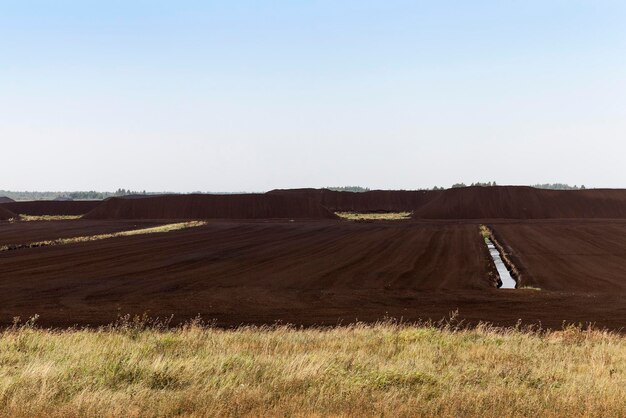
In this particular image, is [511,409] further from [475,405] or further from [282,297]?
[282,297]

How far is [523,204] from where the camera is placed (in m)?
103

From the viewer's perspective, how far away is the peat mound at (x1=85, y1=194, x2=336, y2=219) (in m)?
103

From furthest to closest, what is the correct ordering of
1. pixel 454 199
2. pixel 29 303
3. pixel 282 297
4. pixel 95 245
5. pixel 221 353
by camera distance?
pixel 454 199 < pixel 95 245 < pixel 282 297 < pixel 29 303 < pixel 221 353

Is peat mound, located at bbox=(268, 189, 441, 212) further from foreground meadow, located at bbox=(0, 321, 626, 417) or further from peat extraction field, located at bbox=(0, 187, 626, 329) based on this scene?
foreground meadow, located at bbox=(0, 321, 626, 417)

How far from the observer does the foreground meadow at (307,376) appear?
7293 millimetres

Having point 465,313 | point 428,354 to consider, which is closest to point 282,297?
point 465,313

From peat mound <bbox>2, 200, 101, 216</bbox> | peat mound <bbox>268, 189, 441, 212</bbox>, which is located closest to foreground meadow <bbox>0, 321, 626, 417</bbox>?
peat mound <bbox>268, 189, 441, 212</bbox>

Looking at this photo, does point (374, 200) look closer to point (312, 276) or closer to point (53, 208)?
point (53, 208)

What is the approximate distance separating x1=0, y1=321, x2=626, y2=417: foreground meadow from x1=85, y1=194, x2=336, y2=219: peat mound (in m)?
88.6

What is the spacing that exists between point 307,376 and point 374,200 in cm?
14777

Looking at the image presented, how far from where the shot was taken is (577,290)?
26172 millimetres

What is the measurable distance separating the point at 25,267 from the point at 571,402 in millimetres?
32984

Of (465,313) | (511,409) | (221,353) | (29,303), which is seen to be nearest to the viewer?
(511,409)

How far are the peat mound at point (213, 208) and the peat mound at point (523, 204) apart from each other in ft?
71.9
